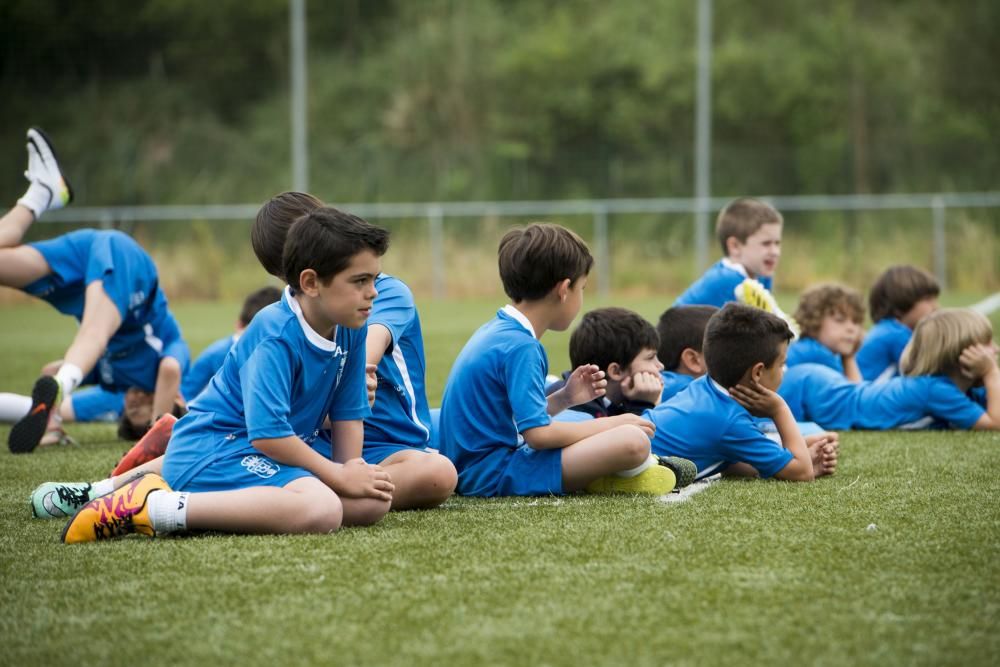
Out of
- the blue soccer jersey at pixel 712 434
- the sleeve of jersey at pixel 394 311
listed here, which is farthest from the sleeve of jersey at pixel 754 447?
the sleeve of jersey at pixel 394 311

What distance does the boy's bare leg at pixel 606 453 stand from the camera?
14.1ft

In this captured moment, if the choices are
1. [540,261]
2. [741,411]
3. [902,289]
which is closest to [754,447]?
[741,411]

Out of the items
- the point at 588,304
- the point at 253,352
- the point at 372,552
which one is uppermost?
the point at 253,352

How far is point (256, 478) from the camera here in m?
3.79

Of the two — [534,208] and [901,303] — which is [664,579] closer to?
[901,303]

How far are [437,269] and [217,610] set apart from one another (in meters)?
17.8

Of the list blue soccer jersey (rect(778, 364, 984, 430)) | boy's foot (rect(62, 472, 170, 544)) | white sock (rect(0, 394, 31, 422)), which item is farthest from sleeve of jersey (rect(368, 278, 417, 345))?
white sock (rect(0, 394, 31, 422))

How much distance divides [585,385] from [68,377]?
2.94 metres

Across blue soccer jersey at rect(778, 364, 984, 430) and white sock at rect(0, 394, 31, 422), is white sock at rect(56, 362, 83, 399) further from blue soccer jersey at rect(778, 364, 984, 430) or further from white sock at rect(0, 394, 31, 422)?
blue soccer jersey at rect(778, 364, 984, 430)

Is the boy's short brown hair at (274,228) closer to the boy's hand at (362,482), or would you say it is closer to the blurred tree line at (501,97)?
the boy's hand at (362,482)

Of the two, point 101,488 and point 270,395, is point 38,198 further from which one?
point 270,395

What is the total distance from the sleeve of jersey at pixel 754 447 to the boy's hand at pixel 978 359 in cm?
185

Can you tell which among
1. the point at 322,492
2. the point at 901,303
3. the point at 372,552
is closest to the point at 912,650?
the point at 372,552

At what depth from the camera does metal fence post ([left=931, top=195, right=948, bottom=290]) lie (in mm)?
19172
